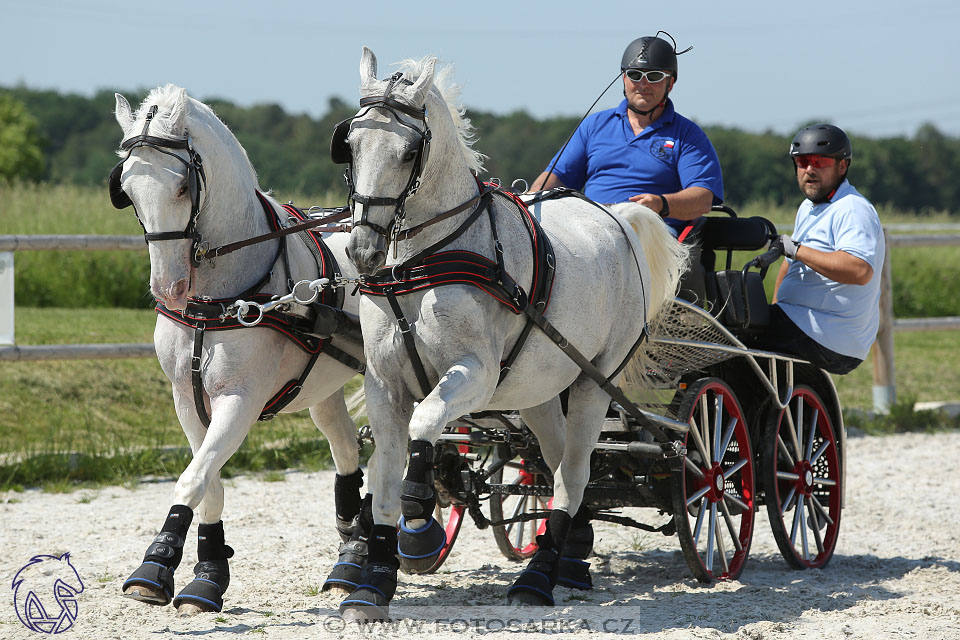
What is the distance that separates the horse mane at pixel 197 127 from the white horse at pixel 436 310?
0.53 meters

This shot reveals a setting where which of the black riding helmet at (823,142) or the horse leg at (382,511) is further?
the black riding helmet at (823,142)

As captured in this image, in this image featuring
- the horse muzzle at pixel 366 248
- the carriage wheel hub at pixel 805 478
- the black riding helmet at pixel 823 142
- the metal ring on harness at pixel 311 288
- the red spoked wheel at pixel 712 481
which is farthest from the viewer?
the carriage wheel hub at pixel 805 478

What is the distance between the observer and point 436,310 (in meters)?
3.26

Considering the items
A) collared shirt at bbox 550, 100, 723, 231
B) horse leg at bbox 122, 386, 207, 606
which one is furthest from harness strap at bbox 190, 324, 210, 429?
collared shirt at bbox 550, 100, 723, 231

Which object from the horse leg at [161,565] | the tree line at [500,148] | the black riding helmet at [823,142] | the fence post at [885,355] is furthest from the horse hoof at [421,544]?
the tree line at [500,148]

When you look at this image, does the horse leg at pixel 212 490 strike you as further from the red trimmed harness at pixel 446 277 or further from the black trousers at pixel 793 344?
the black trousers at pixel 793 344

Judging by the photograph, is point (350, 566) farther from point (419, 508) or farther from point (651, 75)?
point (651, 75)

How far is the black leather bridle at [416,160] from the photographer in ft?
9.92

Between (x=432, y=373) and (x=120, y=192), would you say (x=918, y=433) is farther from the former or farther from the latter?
(x=120, y=192)

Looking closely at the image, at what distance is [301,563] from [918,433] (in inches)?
221

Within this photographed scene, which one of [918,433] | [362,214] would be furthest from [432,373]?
[918,433]

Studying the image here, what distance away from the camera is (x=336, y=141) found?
125 inches

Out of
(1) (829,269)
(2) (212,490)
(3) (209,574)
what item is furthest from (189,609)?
(1) (829,269)

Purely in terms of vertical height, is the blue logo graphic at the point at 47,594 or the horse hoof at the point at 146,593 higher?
the horse hoof at the point at 146,593
